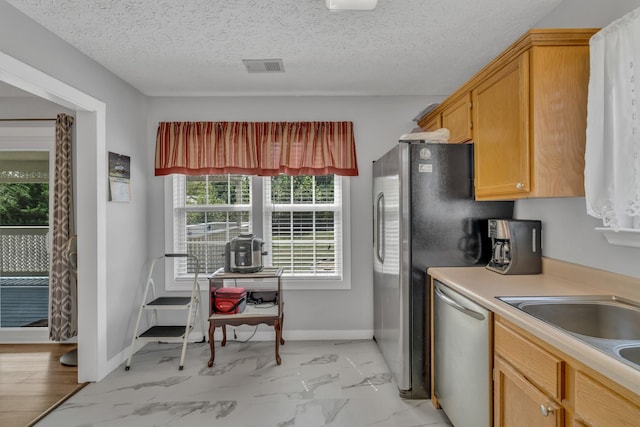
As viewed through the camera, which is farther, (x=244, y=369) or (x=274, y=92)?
(x=274, y=92)

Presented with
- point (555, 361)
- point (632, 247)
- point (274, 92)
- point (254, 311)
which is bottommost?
point (254, 311)

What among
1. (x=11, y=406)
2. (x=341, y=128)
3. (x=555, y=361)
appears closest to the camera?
(x=555, y=361)

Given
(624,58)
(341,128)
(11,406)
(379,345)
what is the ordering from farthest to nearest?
(341,128), (379,345), (11,406), (624,58)

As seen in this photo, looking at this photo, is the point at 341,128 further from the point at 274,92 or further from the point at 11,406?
the point at 11,406

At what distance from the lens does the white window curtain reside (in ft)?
4.83

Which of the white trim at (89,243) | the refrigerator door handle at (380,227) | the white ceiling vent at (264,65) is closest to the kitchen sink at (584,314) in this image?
the refrigerator door handle at (380,227)

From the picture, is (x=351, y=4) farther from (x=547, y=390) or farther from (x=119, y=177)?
(x=119, y=177)

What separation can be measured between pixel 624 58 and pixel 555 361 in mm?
1259

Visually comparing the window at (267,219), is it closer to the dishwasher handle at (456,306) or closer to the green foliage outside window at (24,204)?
the green foliage outside window at (24,204)

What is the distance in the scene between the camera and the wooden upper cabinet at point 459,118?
7.93 ft

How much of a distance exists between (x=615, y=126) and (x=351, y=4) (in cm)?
135

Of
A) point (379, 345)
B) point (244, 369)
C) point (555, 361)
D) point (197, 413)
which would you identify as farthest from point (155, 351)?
point (555, 361)

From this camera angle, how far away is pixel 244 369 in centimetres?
295

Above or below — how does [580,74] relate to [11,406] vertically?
above
